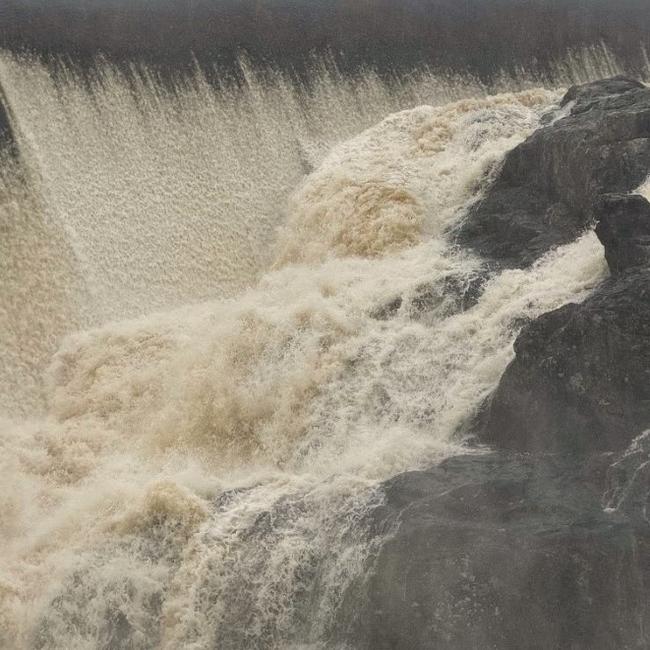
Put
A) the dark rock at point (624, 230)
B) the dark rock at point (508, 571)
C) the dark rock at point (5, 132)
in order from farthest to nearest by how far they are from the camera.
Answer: the dark rock at point (5, 132) < the dark rock at point (624, 230) < the dark rock at point (508, 571)

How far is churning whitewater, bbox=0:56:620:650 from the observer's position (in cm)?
693

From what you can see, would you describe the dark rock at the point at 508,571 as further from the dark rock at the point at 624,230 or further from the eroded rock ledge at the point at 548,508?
the dark rock at the point at 624,230

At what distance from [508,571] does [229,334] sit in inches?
217

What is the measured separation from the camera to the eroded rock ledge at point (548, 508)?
556 cm

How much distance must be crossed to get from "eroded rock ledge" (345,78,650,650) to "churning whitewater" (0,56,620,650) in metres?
0.39

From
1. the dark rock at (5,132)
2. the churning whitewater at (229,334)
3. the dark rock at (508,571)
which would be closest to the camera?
the dark rock at (508,571)

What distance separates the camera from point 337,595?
6.30 m

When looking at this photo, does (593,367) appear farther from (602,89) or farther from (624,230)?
(602,89)

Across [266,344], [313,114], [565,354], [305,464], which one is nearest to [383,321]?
[266,344]

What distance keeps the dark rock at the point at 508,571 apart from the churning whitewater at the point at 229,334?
348 millimetres

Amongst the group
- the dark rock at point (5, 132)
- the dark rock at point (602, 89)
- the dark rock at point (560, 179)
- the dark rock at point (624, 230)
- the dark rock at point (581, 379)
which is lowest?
the dark rock at point (581, 379)

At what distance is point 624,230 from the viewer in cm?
793

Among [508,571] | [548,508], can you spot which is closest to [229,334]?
[548,508]

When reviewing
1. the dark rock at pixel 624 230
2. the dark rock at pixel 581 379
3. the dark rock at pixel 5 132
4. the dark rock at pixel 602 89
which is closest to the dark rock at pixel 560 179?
the dark rock at pixel 602 89
